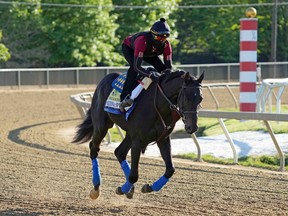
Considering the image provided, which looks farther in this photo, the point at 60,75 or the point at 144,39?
the point at 60,75

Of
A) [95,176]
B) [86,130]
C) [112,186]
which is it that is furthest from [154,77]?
[86,130]

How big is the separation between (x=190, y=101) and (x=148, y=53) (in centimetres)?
123

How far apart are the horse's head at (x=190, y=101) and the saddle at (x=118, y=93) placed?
778mm

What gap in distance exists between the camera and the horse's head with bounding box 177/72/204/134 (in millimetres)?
7438

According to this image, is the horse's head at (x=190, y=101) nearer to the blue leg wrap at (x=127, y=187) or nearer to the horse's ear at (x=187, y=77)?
the horse's ear at (x=187, y=77)

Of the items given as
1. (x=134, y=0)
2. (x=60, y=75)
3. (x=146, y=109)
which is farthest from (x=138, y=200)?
(x=134, y=0)

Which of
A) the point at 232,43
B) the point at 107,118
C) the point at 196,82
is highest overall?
the point at 196,82

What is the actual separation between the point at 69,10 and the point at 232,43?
36.5 feet

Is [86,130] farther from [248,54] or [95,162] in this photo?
[248,54]

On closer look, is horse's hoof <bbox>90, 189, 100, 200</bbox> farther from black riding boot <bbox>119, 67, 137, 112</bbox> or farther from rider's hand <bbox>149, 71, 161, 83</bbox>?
rider's hand <bbox>149, 71, 161, 83</bbox>

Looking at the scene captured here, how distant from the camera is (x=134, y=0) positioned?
39531 millimetres

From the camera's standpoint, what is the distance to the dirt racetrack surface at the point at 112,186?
25.3 ft

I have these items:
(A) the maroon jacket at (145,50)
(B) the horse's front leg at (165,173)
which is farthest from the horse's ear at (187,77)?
(B) the horse's front leg at (165,173)

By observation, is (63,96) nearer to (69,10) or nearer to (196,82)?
(69,10)
